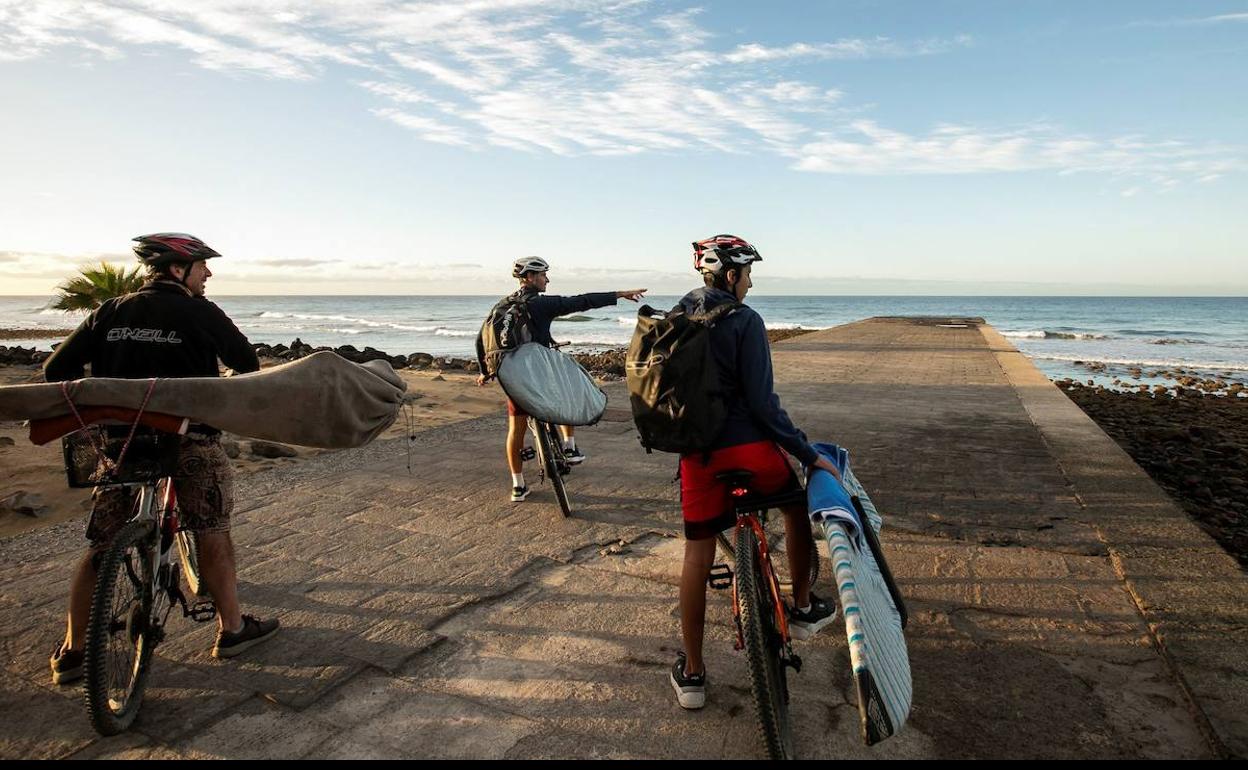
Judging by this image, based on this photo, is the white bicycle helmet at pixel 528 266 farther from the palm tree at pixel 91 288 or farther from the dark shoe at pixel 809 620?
the palm tree at pixel 91 288

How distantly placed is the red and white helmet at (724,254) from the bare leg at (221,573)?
2335 millimetres

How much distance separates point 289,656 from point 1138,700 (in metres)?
3.45

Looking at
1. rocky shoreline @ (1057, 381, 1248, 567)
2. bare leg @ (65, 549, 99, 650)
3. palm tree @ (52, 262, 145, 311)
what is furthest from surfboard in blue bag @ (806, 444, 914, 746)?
palm tree @ (52, 262, 145, 311)

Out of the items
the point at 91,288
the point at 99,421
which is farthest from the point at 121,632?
the point at 91,288

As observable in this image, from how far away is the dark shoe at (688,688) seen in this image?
278 centimetres

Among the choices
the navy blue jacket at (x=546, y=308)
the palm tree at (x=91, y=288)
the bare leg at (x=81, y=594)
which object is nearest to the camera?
the bare leg at (x=81, y=594)

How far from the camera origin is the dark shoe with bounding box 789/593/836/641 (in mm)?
3088

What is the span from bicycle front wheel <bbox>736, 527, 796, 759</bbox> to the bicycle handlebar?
2.14 metres

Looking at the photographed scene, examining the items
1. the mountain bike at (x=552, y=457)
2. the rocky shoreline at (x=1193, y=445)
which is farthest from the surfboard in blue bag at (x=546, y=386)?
the rocky shoreline at (x=1193, y=445)

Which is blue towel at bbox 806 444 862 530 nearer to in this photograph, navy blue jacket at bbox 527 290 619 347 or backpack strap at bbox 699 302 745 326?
backpack strap at bbox 699 302 745 326

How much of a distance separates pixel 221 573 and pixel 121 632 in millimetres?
454

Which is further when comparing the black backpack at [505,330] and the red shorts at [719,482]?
the black backpack at [505,330]

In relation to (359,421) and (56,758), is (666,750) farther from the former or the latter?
(56,758)

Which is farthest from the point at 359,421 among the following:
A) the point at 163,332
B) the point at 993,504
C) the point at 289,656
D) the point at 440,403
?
the point at 440,403
